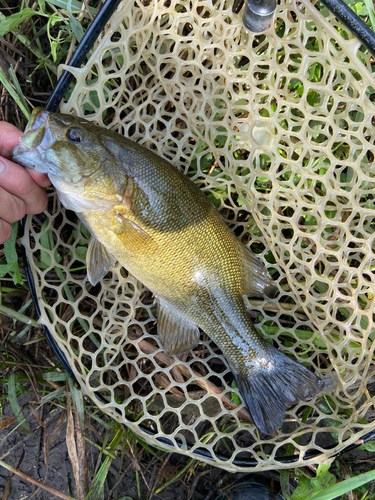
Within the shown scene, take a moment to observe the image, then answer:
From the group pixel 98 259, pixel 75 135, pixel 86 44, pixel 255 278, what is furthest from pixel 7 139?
pixel 255 278

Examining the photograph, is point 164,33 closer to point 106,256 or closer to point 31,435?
point 106,256

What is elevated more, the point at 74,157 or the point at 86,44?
the point at 86,44

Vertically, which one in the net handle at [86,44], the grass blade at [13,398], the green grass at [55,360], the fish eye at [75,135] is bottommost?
the grass blade at [13,398]

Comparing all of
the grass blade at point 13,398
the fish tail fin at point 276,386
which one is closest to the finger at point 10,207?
the grass blade at point 13,398

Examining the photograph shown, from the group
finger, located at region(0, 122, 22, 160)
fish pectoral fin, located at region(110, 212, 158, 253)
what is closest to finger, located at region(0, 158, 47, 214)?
finger, located at region(0, 122, 22, 160)

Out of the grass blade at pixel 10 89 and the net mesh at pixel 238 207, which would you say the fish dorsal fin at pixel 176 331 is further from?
the grass blade at pixel 10 89

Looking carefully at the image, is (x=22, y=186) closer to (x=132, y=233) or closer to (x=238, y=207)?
(x=132, y=233)

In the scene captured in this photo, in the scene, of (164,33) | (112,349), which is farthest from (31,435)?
(164,33)
